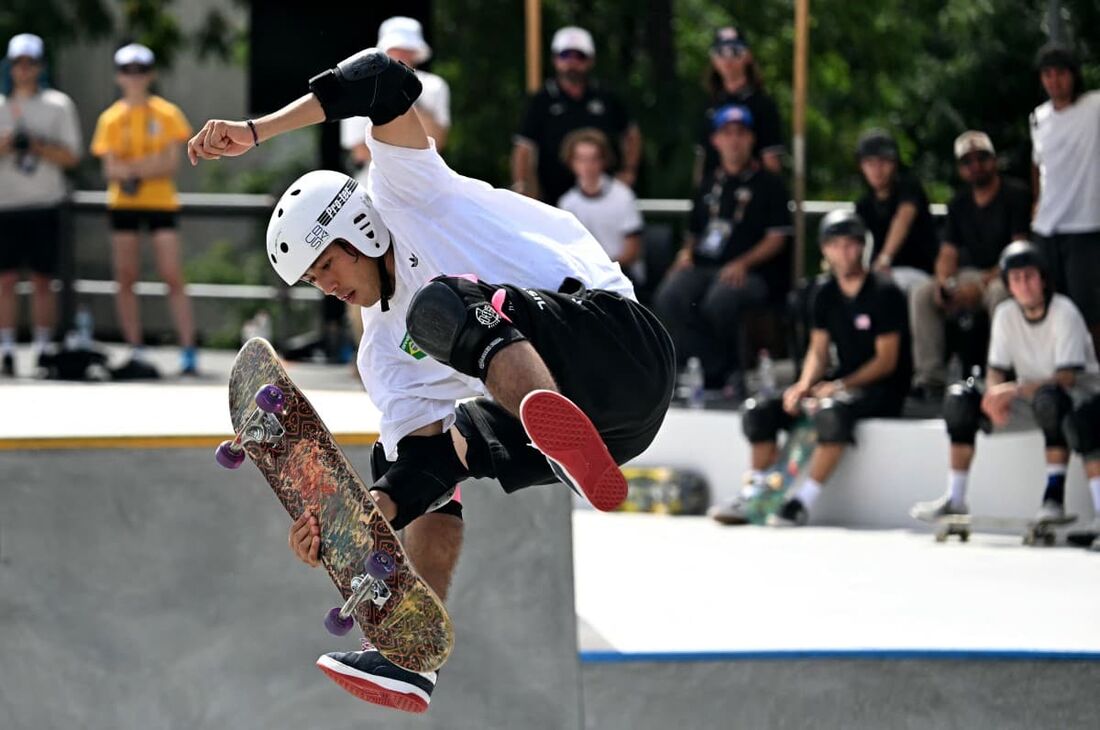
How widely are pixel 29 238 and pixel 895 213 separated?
16.0 feet

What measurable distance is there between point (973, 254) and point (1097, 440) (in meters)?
1.40

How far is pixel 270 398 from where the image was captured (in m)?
4.73

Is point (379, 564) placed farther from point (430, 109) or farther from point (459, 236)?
point (430, 109)

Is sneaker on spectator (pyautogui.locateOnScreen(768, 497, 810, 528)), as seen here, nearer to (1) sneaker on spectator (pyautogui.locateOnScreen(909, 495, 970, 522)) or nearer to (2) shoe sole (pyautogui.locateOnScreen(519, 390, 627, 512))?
(1) sneaker on spectator (pyautogui.locateOnScreen(909, 495, 970, 522))

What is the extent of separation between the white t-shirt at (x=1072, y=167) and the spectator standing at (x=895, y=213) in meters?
0.71

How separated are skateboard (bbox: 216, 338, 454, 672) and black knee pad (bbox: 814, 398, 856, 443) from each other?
399 cm

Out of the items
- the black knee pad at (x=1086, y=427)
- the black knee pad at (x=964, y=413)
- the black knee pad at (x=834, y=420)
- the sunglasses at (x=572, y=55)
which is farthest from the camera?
the sunglasses at (x=572, y=55)

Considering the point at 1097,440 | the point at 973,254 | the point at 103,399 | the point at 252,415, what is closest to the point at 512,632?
the point at 252,415

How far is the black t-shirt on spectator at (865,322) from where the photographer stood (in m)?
8.30

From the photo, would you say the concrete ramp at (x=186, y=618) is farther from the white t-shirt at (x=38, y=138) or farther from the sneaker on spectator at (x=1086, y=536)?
the white t-shirt at (x=38, y=138)

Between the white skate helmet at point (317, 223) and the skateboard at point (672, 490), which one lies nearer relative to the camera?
the white skate helmet at point (317, 223)

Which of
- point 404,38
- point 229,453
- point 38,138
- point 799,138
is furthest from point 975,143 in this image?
point 38,138

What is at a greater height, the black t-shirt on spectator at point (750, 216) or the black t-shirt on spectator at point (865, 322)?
the black t-shirt on spectator at point (750, 216)

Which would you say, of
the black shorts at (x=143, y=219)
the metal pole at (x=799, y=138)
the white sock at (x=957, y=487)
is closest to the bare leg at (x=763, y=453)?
the white sock at (x=957, y=487)
